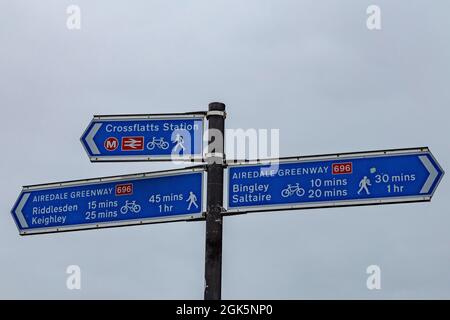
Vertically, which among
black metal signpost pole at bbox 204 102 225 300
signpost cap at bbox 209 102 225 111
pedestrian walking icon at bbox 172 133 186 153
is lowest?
black metal signpost pole at bbox 204 102 225 300

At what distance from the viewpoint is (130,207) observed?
10.3 meters

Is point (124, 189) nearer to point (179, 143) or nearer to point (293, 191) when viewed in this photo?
point (179, 143)

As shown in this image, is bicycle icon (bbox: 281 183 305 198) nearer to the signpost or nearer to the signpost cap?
the signpost

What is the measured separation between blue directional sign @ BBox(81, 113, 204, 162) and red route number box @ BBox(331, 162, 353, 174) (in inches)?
60.9

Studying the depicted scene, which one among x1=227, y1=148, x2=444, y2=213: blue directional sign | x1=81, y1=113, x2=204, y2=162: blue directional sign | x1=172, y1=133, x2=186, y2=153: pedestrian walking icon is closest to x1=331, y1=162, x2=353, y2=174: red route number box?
x1=227, y1=148, x2=444, y2=213: blue directional sign

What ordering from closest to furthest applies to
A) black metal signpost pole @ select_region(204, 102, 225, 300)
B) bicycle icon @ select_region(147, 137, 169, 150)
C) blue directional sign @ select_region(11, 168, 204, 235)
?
black metal signpost pole @ select_region(204, 102, 225, 300), blue directional sign @ select_region(11, 168, 204, 235), bicycle icon @ select_region(147, 137, 169, 150)

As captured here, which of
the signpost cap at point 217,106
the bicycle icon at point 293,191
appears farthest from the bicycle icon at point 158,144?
the bicycle icon at point 293,191

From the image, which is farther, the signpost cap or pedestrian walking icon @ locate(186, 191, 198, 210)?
the signpost cap

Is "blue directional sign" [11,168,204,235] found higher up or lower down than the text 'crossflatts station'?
lower down

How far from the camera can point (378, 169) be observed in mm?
9789

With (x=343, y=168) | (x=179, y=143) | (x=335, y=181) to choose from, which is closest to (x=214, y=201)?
(x=179, y=143)

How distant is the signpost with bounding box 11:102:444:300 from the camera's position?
9695mm

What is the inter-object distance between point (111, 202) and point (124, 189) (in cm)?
21
